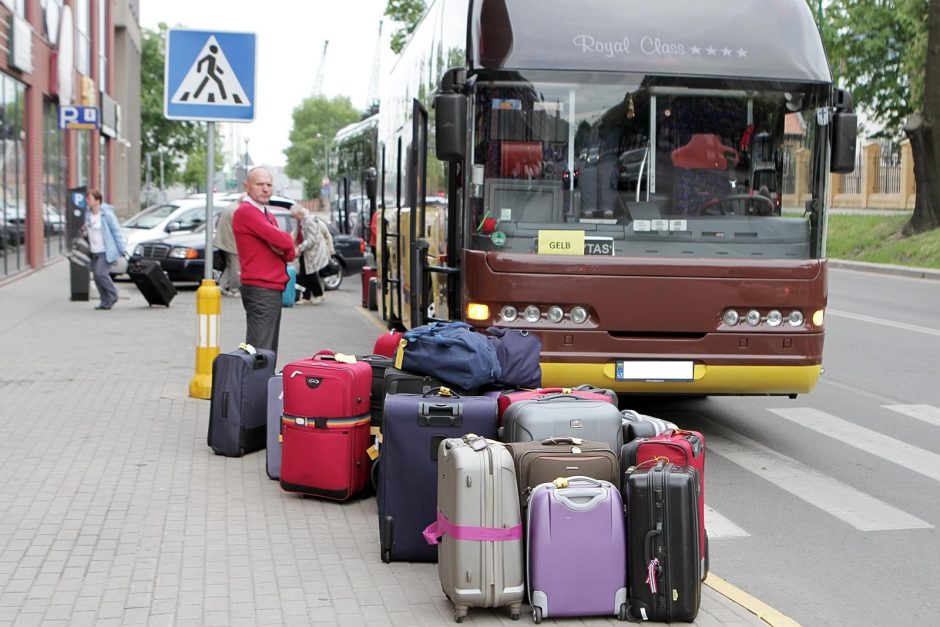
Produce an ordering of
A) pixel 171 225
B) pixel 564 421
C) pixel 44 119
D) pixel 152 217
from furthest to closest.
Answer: pixel 44 119, pixel 152 217, pixel 171 225, pixel 564 421

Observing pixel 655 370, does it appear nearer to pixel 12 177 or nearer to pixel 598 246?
pixel 598 246

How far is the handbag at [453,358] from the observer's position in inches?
263

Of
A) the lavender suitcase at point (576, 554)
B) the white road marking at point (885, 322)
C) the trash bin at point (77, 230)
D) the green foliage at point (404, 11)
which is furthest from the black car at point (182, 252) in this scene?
the green foliage at point (404, 11)

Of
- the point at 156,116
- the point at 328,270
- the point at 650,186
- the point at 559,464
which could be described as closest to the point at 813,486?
the point at 650,186

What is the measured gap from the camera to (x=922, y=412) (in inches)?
427

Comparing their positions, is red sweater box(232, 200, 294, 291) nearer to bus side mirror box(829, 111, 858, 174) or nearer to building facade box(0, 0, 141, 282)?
bus side mirror box(829, 111, 858, 174)

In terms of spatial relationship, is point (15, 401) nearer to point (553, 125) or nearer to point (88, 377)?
point (88, 377)

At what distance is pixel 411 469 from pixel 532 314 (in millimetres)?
2991

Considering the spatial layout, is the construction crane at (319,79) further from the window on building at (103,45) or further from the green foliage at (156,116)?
the window on building at (103,45)

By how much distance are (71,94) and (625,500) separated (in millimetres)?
30328

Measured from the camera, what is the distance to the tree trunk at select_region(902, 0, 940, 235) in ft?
104

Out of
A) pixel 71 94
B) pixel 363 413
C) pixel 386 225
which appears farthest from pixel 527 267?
pixel 71 94

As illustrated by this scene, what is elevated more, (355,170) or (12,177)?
(355,170)

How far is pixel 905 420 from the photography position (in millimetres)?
10461
